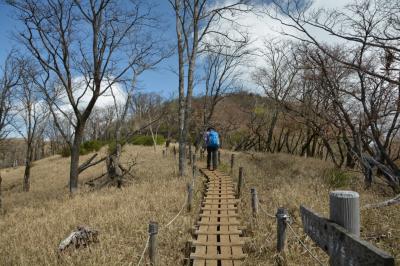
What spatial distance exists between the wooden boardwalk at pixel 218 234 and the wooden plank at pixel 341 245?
287 cm

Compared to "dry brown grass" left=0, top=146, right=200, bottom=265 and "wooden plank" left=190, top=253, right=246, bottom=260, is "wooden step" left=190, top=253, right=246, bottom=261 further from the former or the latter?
"dry brown grass" left=0, top=146, right=200, bottom=265

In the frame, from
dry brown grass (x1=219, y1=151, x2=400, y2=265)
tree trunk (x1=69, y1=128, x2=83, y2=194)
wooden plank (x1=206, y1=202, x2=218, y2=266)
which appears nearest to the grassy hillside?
dry brown grass (x1=219, y1=151, x2=400, y2=265)

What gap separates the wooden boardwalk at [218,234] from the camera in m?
5.52

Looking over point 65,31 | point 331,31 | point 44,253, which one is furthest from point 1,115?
point 331,31

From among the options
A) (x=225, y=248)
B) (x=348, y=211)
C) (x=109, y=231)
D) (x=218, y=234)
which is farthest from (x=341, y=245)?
(x=109, y=231)

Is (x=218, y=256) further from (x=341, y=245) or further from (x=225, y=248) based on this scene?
(x=341, y=245)

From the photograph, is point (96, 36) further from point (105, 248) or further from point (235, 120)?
point (235, 120)

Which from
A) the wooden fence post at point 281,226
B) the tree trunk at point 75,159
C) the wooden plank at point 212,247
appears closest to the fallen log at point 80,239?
the wooden plank at point 212,247

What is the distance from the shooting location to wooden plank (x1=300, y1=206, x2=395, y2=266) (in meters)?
1.78

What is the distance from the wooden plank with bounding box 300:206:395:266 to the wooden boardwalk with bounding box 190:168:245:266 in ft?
9.41

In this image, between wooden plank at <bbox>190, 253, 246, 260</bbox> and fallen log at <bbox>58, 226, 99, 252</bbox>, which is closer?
wooden plank at <bbox>190, 253, 246, 260</bbox>

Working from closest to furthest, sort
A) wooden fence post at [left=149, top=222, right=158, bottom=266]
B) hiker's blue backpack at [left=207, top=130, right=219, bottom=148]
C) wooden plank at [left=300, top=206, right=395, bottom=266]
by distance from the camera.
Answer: wooden plank at [left=300, top=206, right=395, bottom=266] → wooden fence post at [left=149, top=222, right=158, bottom=266] → hiker's blue backpack at [left=207, top=130, right=219, bottom=148]

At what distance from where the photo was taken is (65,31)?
1335cm

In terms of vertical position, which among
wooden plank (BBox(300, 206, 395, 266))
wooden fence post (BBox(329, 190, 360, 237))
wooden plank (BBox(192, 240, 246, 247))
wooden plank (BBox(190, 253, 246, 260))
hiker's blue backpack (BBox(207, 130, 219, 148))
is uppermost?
hiker's blue backpack (BBox(207, 130, 219, 148))
